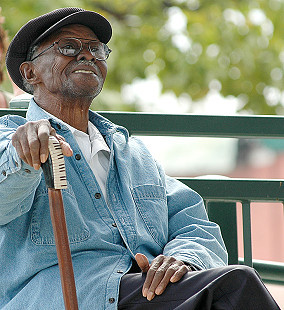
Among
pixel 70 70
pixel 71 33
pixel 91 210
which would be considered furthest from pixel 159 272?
pixel 71 33

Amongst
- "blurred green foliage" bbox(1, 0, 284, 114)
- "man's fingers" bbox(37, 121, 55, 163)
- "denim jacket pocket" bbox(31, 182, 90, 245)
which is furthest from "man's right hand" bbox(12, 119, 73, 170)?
"blurred green foliage" bbox(1, 0, 284, 114)

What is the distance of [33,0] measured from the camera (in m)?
8.34

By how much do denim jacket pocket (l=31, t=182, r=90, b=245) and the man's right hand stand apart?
46 centimetres

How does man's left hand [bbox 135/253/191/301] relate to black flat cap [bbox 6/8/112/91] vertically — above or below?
below

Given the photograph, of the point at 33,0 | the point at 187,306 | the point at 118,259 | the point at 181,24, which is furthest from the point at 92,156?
the point at 181,24

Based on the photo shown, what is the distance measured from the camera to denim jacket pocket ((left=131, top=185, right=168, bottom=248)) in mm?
3127

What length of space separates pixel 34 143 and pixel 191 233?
999 mm

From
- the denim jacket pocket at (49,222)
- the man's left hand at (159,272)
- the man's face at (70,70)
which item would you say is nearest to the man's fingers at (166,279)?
the man's left hand at (159,272)

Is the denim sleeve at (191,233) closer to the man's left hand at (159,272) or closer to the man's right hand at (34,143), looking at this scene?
the man's left hand at (159,272)

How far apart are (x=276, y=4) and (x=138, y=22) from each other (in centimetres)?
163

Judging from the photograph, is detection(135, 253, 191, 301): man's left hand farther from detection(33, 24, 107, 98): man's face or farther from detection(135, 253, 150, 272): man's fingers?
detection(33, 24, 107, 98): man's face

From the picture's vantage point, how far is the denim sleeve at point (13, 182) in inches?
100

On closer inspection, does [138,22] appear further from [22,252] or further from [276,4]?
[22,252]

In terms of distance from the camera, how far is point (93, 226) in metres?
2.95
